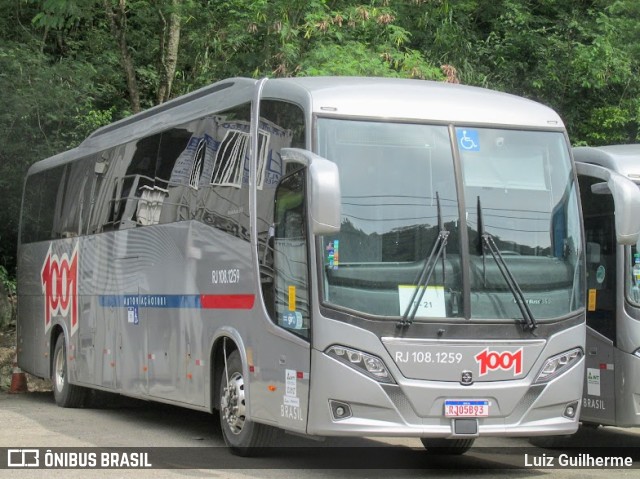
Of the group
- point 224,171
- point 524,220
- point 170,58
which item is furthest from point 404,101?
point 170,58

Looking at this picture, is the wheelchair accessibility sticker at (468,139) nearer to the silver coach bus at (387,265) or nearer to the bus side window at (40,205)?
the silver coach bus at (387,265)

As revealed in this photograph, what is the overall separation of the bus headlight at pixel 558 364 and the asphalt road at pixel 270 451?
1068mm

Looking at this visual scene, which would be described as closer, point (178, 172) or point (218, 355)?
point (218, 355)

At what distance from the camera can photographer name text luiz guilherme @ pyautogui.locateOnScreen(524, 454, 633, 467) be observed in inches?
455

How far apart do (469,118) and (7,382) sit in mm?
14311

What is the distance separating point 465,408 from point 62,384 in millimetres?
9673

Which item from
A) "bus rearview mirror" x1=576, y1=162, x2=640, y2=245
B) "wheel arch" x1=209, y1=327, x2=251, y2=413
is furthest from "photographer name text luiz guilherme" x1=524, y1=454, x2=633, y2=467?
"wheel arch" x1=209, y1=327, x2=251, y2=413

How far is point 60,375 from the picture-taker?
17953 mm

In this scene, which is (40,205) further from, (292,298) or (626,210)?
(626,210)

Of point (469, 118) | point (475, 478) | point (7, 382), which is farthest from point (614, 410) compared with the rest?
point (7, 382)

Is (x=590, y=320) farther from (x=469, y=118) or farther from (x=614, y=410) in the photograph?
(x=469, y=118)

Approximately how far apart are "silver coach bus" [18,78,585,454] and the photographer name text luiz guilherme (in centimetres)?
78

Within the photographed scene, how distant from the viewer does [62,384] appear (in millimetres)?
17781

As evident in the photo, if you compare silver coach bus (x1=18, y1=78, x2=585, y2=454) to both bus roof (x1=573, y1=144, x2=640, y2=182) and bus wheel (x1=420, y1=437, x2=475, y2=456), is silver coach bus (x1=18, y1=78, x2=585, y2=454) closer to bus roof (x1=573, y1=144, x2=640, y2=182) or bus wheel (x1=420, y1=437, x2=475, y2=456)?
bus wheel (x1=420, y1=437, x2=475, y2=456)
